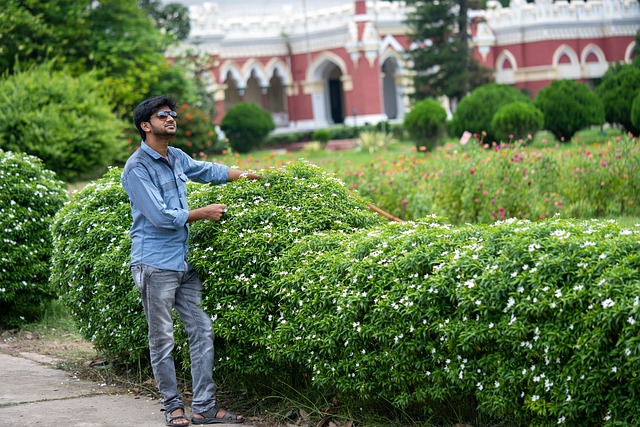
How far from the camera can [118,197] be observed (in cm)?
596

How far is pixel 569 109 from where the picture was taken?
77.7 feet

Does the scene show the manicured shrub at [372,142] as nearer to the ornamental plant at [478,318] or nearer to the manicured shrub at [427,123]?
the manicured shrub at [427,123]

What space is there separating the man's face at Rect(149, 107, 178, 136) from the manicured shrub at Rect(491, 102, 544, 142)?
18.2 meters

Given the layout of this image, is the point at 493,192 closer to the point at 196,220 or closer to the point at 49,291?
the point at 49,291

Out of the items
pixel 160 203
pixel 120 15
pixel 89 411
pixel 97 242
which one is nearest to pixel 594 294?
pixel 160 203

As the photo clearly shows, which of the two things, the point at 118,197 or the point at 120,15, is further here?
the point at 120,15

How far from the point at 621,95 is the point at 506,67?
13521 millimetres

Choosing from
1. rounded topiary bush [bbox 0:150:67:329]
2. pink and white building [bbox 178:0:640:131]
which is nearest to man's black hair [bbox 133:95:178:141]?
rounded topiary bush [bbox 0:150:67:329]

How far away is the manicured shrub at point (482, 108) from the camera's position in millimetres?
24297

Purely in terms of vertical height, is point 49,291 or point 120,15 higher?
point 120,15

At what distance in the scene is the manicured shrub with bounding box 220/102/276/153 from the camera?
30125 mm

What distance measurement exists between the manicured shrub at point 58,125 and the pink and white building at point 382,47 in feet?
66.5

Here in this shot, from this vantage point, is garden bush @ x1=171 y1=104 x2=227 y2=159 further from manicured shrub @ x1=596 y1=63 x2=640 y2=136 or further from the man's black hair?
the man's black hair

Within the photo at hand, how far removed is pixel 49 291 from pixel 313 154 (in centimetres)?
2104
